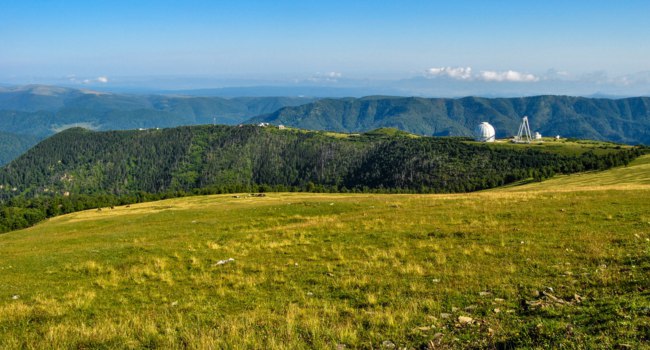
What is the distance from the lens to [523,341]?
9859mm

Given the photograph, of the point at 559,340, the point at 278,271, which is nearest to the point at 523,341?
the point at 559,340

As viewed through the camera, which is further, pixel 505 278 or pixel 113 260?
pixel 113 260

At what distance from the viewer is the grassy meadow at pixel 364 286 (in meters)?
11.3

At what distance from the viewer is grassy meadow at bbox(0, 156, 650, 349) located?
11281 millimetres

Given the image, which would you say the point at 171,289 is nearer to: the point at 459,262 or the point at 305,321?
the point at 305,321

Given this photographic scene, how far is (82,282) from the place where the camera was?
2166cm

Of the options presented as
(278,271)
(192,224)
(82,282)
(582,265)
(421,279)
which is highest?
(582,265)

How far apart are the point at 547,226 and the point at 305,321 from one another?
67.7ft

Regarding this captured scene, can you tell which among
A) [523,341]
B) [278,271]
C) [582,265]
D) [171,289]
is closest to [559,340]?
[523,341]

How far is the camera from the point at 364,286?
670 inches

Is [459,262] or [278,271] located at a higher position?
[459,262]

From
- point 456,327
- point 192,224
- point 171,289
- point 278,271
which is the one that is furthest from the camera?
point 192,224

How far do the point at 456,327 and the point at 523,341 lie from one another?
2.00 meters

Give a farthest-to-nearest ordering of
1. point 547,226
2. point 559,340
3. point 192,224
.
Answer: point 192,224 < point 547,226 < point 559,340
